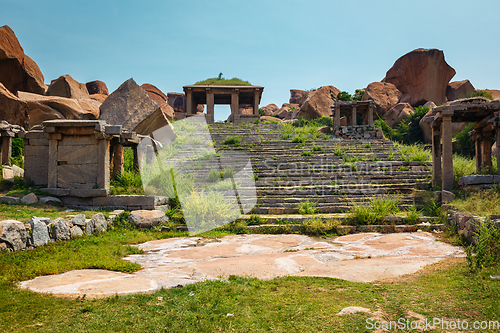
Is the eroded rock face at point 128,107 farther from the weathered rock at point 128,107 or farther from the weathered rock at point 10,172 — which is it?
the weathered rock at point 10,172

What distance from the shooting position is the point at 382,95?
31859mm

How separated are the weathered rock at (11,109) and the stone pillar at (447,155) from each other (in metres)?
16.1

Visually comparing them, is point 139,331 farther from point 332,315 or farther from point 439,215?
point 439,215

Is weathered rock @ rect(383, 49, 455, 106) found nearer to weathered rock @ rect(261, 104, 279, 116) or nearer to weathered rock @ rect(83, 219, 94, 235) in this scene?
weathered rock @ rect(261, 104, 279, 116)

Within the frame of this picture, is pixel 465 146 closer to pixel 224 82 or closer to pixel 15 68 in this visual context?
pixel 224 82

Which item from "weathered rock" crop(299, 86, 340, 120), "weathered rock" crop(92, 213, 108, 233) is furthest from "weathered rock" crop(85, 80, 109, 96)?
"weathered rock" crop(92, 213, 108, 233)

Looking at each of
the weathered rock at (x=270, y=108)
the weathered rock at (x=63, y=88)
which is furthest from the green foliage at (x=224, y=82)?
the weathered rock at (x=270, y=108)

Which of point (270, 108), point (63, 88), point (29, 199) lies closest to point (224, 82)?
point (63, 88)

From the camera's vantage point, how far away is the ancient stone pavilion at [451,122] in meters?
8.62

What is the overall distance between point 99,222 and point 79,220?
2.33 ft

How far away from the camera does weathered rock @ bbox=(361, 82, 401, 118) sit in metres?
31.4

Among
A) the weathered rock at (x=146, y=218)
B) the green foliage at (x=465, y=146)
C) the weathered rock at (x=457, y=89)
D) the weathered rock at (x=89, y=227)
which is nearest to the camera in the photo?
the weathered rock at (x=89, y=227)

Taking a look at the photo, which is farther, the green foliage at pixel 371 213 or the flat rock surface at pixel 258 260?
the green foliage at pixel 371 213

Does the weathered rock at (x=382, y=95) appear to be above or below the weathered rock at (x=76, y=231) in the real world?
above
